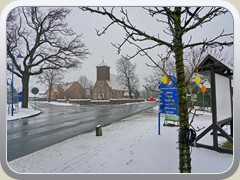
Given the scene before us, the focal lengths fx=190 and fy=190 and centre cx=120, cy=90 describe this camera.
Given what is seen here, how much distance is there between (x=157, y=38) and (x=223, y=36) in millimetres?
525

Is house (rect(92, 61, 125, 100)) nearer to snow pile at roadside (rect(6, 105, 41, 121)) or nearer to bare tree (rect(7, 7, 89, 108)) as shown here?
bare tree (rect(7, 7, 89, 108))

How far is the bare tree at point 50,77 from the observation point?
1644 millimetres

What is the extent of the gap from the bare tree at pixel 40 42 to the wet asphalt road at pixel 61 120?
13.8 inches

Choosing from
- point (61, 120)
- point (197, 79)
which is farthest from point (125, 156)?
point (197, 79)

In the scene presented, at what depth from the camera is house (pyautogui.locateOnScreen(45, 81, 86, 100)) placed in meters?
1.72

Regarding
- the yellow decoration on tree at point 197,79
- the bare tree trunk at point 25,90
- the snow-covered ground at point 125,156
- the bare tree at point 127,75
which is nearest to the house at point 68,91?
the bare tree trunk at point 25,90

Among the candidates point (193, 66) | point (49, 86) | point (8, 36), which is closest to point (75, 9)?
point (8, 36)

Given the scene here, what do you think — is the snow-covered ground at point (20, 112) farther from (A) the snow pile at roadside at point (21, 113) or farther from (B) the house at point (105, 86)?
(B) the house at point (105, 86)

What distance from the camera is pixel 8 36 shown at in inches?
60.1

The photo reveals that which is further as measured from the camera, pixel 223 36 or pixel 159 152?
pixel 159 152

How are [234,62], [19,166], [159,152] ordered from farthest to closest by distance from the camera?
[159,152] → [19,166] → [234,62]

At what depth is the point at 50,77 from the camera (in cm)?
165

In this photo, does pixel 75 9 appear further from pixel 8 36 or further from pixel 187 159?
pixel 187 159

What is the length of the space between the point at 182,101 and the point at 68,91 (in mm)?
1028
